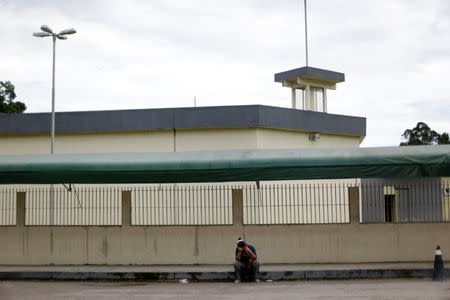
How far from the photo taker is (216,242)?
61.6ft

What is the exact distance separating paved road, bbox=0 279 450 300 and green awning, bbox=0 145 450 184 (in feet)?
9.70

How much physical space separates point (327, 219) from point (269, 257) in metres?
1.83

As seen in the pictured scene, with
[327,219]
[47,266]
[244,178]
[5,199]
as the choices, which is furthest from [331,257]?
[5,199]

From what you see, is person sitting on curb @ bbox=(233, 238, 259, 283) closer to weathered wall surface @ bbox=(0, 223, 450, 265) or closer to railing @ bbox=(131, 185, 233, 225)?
weathered wall surface @ bbox=(0, 223, 450, 265)

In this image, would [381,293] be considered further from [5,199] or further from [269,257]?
[5,199]

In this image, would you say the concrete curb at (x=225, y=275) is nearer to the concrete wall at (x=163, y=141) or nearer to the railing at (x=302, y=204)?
the railing at (x=302, y=204)

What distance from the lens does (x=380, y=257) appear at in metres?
18.3

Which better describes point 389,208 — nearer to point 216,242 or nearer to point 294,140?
point 216,242

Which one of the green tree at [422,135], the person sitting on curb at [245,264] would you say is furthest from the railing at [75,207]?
the green tree at [422,135]

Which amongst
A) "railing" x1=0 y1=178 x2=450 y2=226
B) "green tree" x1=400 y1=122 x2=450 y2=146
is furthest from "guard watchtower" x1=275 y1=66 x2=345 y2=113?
"green tree" x1=400 y1=122 x2=450 y2=146

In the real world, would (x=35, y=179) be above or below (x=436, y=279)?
above

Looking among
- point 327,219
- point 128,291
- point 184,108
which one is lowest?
point 128,291

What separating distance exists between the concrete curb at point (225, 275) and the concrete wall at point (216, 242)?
1.63 metres

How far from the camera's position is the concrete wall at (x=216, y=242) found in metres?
18.3
